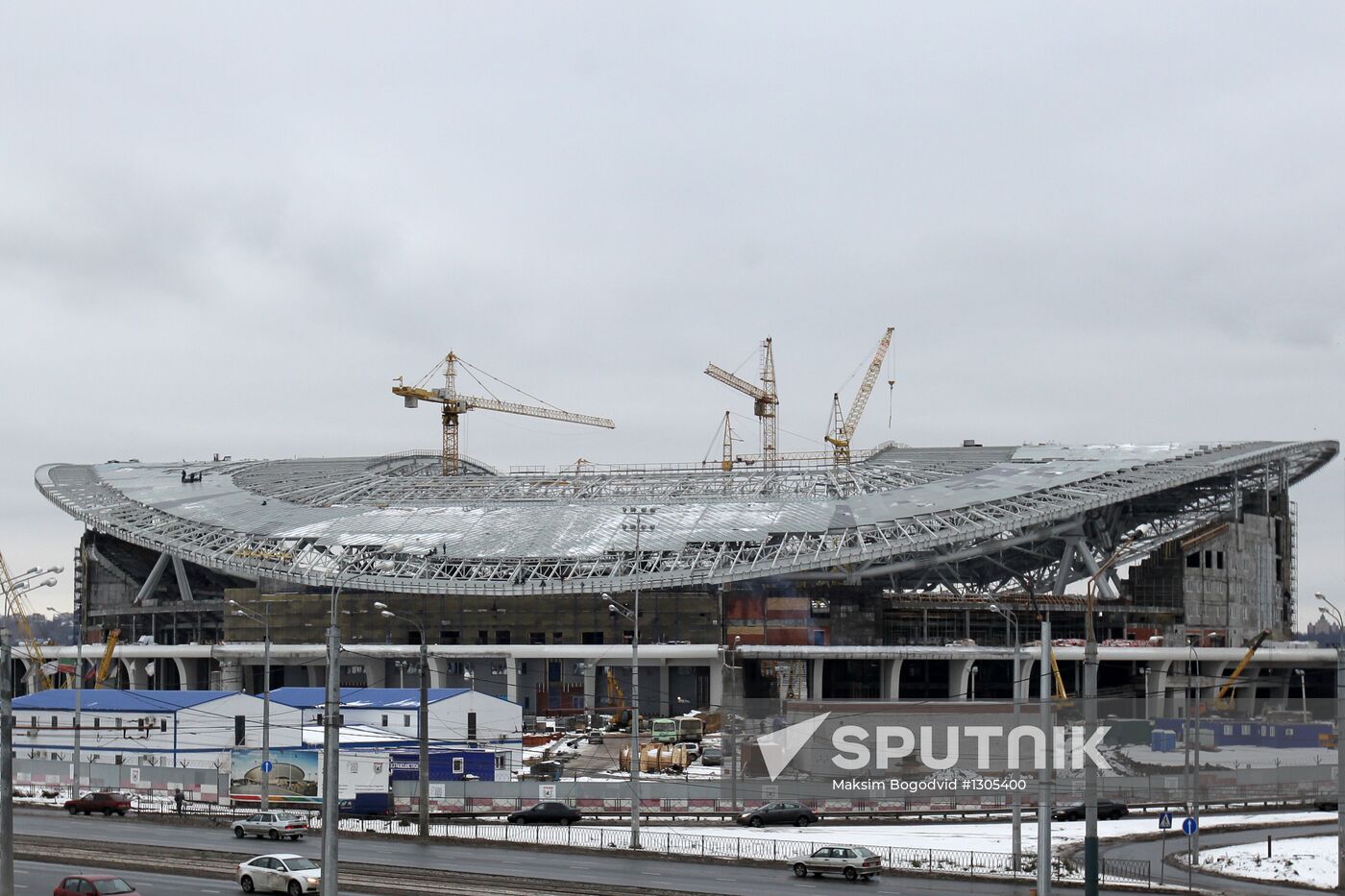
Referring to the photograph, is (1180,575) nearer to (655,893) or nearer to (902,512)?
(902,512)

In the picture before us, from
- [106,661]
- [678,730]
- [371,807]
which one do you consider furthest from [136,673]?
[371,807]

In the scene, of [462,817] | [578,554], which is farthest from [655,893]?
[578,554]

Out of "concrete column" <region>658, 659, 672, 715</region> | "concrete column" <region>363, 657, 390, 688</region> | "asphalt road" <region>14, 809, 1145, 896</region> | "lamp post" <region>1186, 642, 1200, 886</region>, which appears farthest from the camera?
"concrete column" <region>363, 657, 390, 688</region>

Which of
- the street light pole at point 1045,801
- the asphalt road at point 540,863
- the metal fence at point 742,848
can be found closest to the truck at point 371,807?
the metal fence at point 742,848

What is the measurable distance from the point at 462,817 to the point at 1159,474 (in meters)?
89.0

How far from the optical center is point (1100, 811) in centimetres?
7631

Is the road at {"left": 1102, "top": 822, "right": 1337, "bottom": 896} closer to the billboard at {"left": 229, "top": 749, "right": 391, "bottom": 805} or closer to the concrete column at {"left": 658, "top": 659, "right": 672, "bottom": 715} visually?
the billboard at {"left": 229, "top": 749, "right": 391, "bottom": 805}

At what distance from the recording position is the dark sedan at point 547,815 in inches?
2908

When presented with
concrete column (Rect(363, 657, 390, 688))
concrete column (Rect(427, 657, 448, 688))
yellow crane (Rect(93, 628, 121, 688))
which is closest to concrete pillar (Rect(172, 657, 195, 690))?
yellow crane (Rect(93, 628, 121, 688))

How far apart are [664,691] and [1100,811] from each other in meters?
63.7

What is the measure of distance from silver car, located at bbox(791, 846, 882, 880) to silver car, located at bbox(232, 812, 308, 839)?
21097mm

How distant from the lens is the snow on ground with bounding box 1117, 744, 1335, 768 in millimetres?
65438

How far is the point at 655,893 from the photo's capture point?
48406 mm

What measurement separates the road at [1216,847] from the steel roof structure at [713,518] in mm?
54484
